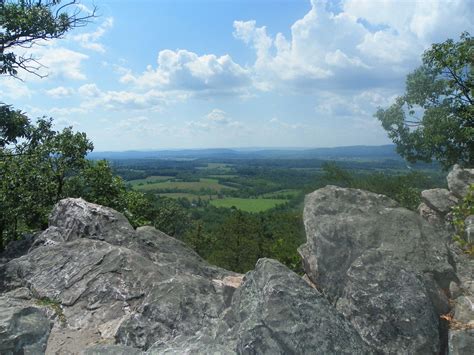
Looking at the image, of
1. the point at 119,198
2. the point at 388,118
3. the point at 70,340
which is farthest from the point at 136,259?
the point at 388,118

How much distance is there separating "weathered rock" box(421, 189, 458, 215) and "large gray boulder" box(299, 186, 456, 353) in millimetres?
4384

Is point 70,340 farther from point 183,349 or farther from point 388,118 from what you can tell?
A: point 388,118

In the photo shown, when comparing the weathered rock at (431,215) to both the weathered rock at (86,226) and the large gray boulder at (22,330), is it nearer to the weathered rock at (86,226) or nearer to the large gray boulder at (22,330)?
the weathered rock at (86,226)

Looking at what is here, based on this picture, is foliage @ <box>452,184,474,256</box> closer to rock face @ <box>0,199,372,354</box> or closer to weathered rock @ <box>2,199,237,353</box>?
rock face @ <box>0,199,372,354</box>

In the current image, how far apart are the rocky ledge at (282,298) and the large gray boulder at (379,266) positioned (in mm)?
29

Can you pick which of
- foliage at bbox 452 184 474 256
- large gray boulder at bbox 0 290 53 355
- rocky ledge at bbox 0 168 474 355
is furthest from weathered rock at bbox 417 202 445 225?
large gray boulder at bbox 0 290 53 355

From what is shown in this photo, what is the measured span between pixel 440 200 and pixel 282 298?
12294mm

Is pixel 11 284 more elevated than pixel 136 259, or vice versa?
pixel 136 259

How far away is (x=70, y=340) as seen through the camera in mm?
12109

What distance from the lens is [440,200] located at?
18.3 m

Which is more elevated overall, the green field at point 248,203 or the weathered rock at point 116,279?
the weathered rock at point 116,279

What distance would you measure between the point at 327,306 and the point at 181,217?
65.6 meters

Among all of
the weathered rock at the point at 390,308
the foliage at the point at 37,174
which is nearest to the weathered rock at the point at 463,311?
the weathered rock at the point at 390,308

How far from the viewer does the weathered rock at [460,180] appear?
1777 cm
